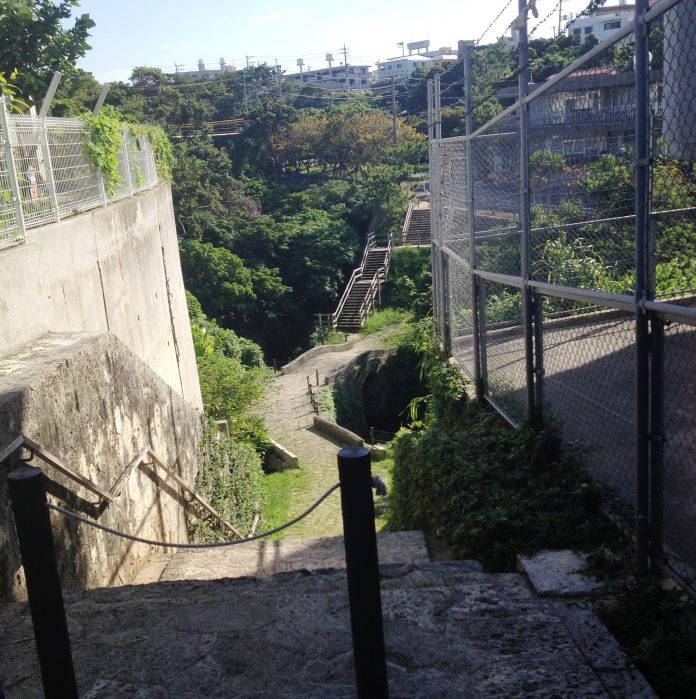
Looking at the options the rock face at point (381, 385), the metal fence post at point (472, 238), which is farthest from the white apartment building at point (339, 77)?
the metal fence post at point (472, 238)

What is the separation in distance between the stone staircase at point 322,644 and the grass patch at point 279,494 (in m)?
6.64

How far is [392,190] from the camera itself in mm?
39531

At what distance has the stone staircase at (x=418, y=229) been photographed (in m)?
37.6

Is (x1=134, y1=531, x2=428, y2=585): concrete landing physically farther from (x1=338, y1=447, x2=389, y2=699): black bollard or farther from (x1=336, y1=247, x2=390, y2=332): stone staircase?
(x1=336, y1=247, x2=390, y2=332): stone staircase

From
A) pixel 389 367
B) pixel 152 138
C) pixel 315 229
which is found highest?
pixel 152 138

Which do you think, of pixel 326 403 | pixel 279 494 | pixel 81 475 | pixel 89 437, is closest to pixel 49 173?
pixel 89 437

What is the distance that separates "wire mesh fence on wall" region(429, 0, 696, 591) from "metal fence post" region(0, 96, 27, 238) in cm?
412

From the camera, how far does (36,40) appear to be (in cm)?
1717

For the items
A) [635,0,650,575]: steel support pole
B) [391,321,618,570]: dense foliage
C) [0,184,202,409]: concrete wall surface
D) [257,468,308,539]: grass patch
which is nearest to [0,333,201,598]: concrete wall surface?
[0,184,202,409]: concrete wall surface

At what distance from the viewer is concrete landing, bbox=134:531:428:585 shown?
5605 mm

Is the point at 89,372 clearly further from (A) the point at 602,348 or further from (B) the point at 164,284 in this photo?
(B) the point at 164,284

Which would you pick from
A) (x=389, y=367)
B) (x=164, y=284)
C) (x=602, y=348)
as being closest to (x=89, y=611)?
(x=602, y=348)

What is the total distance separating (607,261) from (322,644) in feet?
9.61

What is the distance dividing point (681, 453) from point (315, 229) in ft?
112
